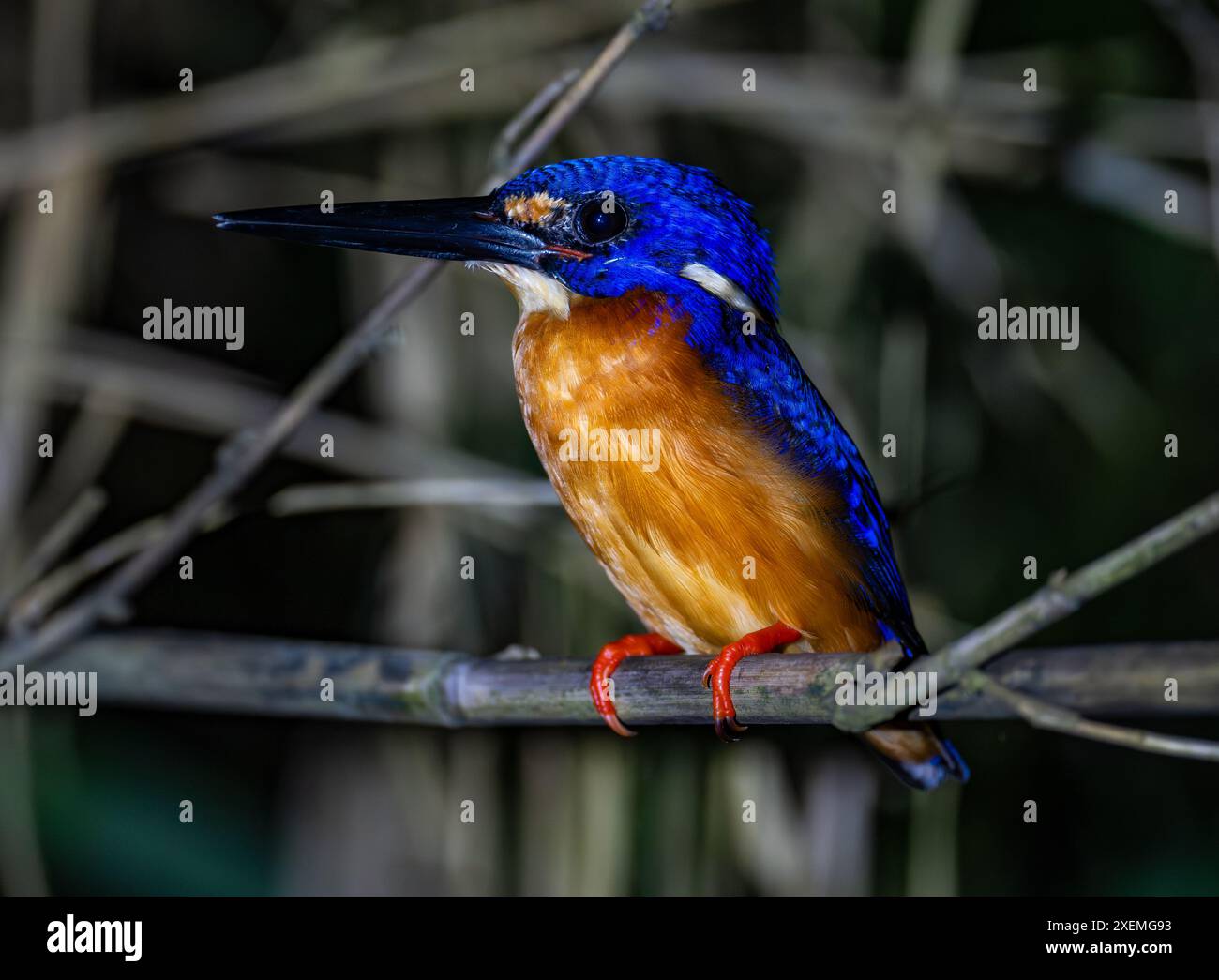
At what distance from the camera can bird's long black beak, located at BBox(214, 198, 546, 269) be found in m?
1.56

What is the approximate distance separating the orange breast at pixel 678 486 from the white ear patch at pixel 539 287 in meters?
0.01

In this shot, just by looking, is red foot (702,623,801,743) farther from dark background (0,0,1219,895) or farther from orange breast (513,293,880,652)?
dark background (0,0,1219,895)

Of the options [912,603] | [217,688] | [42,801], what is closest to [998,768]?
[912,603]

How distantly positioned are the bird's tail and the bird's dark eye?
0.77 meters

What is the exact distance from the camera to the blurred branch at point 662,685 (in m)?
1.40

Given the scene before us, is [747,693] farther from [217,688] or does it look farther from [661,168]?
[217,688]

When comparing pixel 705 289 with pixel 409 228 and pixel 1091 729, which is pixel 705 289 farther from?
pixel 1091 729

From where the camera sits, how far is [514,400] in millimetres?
2211

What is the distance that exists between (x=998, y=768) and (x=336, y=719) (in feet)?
3.83

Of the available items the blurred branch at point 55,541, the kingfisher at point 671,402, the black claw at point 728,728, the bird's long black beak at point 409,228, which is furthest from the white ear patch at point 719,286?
the blurred branch at point 55,541

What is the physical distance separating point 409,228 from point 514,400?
0.65m

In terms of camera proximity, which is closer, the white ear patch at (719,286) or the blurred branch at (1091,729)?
the blurred branch at (1091,729)
